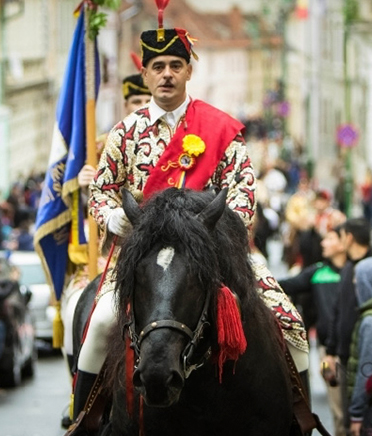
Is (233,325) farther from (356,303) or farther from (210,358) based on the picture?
(356,303)

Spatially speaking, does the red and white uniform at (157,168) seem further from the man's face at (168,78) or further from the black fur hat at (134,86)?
the black fur hat at (134,86)

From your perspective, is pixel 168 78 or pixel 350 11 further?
pixel 350 11

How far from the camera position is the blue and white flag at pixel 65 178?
34.0ft

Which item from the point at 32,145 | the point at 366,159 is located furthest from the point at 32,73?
the point at 366,159

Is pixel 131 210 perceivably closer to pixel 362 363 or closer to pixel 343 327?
pixel 362 363

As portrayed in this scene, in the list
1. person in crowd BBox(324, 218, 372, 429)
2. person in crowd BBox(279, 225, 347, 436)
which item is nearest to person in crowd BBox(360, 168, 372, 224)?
person in crowd BBox(279, 225, 347, 436)

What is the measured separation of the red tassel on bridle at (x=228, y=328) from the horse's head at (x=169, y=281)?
0.22 feet

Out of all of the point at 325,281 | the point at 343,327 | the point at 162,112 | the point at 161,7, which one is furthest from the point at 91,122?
the point at 325,281

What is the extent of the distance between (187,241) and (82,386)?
1753 millimetres

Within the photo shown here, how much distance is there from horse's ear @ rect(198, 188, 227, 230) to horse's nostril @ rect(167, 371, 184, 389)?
30.5 inches

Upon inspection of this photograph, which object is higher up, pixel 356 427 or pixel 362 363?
pixel 362 363

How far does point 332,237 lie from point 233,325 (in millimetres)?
7635

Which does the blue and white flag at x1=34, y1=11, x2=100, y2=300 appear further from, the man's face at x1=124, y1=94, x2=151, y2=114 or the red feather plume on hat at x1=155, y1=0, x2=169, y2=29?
the red feather plume on hat at x1=155, y1=0, x2=169, y2=29

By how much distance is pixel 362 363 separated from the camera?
31.9 ft
